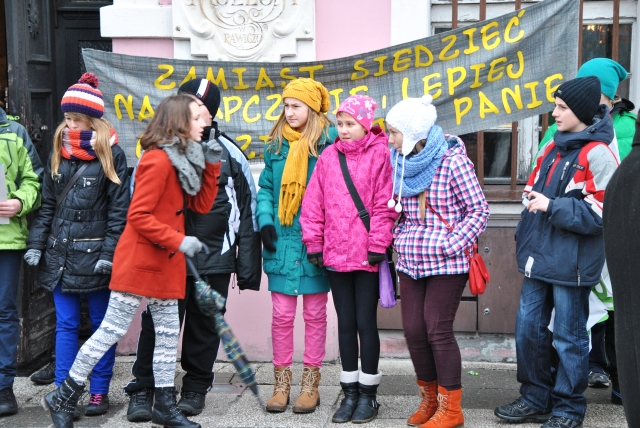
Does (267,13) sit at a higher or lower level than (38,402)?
higher

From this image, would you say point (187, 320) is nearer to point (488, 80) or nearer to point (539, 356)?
point (539, 356)

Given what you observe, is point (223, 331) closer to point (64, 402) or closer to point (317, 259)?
point (317, 259)

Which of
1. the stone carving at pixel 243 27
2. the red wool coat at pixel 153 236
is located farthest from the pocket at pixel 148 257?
the stone carving at pixel 243 27

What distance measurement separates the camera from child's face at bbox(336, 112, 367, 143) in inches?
182

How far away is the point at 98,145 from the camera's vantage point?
4762mm

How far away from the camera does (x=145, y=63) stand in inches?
217

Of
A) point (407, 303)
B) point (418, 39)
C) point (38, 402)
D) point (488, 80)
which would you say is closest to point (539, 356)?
point (407, 303)

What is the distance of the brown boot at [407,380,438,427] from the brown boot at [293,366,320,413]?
0.56 meters

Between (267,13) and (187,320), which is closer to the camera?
(187,320)

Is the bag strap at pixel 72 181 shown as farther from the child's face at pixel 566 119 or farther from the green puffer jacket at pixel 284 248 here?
the child's face at pixel 566 119

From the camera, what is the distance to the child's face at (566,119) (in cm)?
441

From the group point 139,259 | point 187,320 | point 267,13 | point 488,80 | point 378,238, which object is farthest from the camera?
point 267,13

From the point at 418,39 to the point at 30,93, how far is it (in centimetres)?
250

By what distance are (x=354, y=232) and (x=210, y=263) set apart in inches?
32.0
